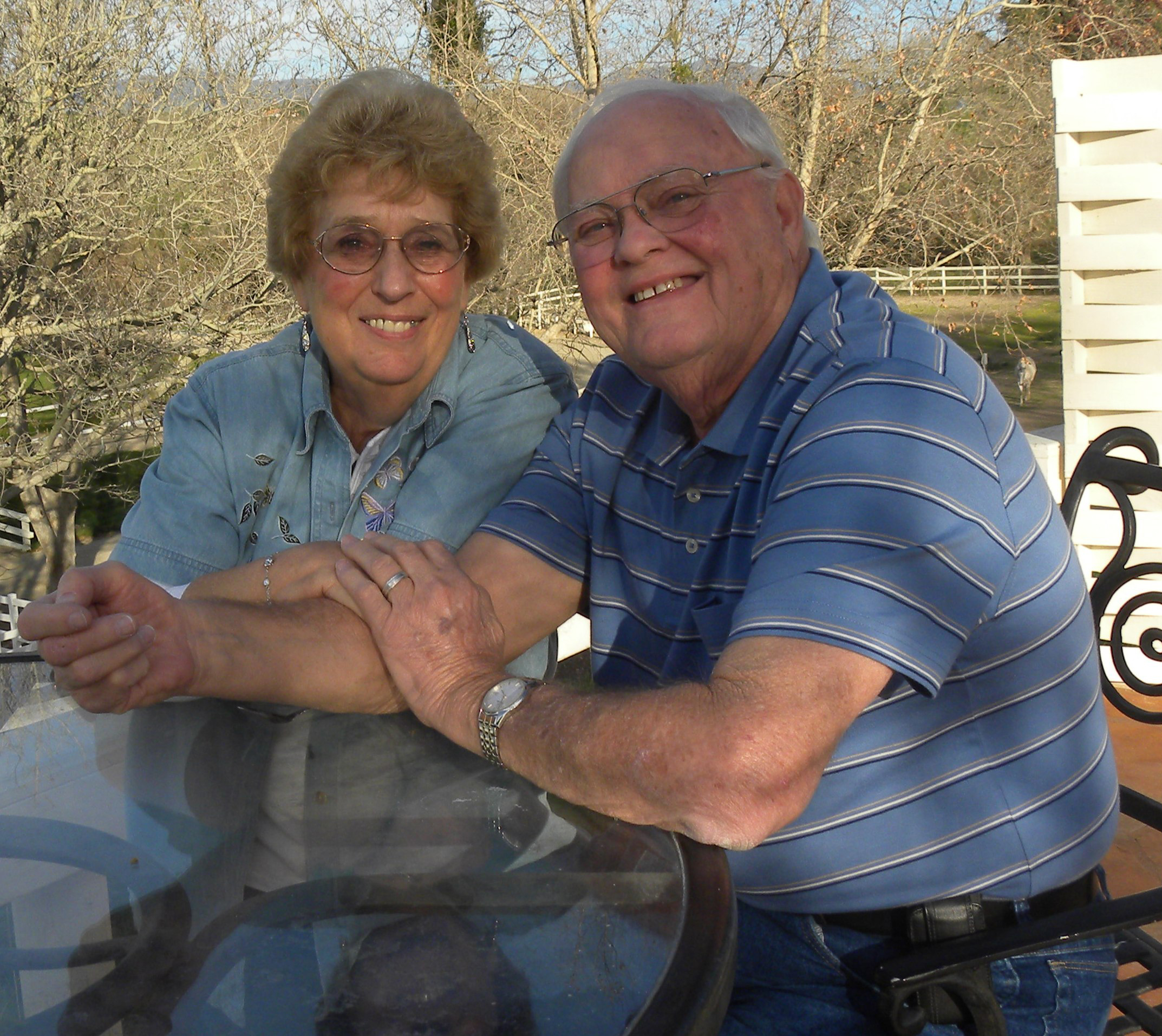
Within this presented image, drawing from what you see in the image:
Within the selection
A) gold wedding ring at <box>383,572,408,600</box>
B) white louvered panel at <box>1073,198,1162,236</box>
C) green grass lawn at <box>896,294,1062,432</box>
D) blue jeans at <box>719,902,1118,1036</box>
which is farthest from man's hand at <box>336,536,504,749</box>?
green grass lawn at <box>896,294,1062,432</box>

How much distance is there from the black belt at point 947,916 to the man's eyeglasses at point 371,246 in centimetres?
136

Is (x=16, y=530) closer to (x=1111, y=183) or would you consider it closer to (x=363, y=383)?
(x=1111, y=183)

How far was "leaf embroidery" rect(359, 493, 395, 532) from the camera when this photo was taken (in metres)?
2.24

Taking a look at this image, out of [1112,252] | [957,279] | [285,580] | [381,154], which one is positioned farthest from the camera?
[957,279]

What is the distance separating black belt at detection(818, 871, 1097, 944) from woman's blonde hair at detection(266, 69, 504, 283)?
143cm

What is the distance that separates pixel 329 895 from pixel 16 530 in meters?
15.1

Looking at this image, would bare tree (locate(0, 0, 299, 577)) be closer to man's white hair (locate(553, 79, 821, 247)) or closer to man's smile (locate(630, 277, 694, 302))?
man's white hair (locate(553, 79, 821, 247))

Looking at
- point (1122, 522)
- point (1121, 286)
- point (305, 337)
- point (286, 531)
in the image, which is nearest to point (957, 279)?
point (1121, 286)

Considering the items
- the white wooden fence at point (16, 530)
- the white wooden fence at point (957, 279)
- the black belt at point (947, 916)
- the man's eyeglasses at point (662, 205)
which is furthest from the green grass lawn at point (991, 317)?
the white wooden fence at point (16, 530)

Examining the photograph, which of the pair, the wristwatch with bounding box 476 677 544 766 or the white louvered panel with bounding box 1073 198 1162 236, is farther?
the white louvered panel with bounding box 1073 198 1162 236

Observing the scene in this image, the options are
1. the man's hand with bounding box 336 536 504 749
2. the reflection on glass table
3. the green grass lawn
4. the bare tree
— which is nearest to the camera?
the reflection on glass table

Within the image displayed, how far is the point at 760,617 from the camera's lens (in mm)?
1351

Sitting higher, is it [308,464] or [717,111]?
[717,111]

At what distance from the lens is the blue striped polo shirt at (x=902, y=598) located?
1349 millimetres
